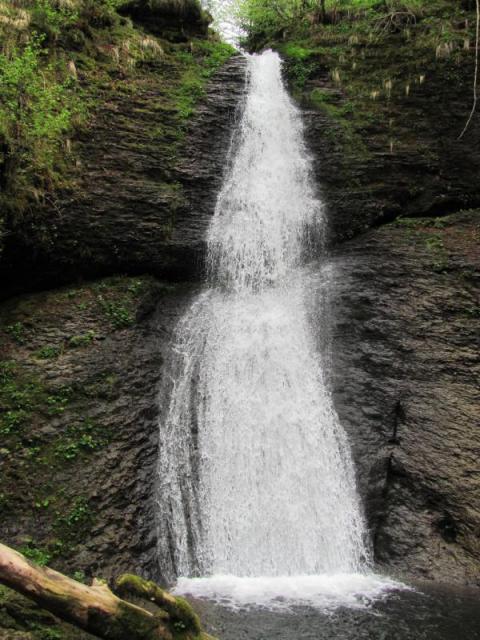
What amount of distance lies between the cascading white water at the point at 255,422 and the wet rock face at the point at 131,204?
757 millimetres

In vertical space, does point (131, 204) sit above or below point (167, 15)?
below

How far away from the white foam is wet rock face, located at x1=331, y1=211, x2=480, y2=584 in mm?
941

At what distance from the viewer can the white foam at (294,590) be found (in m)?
6.05

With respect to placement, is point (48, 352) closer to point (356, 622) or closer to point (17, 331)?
point (17, 331)

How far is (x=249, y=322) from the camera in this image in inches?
427

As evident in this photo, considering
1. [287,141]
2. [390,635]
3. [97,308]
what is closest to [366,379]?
[390,635]

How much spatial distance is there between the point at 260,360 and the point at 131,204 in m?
4.95

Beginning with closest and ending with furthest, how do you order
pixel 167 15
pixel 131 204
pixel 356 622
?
pixel 356 622 → pixel 131 204 → pixel 167 15

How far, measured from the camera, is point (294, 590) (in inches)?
257

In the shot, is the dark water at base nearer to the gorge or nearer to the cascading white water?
the gorge

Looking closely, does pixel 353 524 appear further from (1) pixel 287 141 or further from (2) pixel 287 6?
(2) pixel 287 6

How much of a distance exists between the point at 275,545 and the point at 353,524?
1377 millimetres

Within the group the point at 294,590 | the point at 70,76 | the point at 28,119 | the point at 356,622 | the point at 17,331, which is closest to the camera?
the point at 356,622

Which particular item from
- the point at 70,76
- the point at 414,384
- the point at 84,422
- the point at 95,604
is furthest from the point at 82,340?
the point at 70,76
